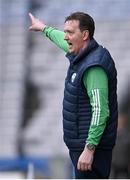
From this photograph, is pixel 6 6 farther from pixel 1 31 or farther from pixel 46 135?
pixel 46 135

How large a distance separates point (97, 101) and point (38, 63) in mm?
6308

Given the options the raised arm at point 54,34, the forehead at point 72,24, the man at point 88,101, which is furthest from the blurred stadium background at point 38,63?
the forehead at point 72,24

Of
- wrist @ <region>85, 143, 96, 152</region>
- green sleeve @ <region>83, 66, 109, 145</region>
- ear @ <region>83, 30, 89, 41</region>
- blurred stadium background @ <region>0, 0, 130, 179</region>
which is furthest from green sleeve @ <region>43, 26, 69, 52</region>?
blurred stadium background @ <region>0, 0, 130, 179</region>

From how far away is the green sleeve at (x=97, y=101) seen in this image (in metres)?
5.04

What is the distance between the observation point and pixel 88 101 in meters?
5.18

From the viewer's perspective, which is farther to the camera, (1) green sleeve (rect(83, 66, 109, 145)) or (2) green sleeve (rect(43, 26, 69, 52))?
(2) green sleeve (rect(43, 26, 69, 52))

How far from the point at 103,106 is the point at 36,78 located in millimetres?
6212

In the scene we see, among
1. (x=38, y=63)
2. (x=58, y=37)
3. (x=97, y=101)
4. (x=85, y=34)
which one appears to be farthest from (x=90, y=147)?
(x=38, y=63)

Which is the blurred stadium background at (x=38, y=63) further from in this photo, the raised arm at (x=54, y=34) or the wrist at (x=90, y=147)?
the wrist at (x=90, y=147)

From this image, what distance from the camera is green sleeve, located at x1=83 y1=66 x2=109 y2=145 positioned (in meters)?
5.04

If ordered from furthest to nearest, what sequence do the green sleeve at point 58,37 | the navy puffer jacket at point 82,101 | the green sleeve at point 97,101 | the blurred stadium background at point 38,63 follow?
1. the blurred stadium background at point 38,63
2. the green sleeve at point 58,37
3. the navy puffer jacket at point 82,101
4. the green sleeve at point 97,101

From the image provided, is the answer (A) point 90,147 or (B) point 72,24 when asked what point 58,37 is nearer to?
(B) point 72,24

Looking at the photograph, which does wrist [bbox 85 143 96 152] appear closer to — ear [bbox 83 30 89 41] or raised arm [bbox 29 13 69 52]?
ear [bbox 83 30 89 41]

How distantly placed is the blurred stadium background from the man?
224 inches
